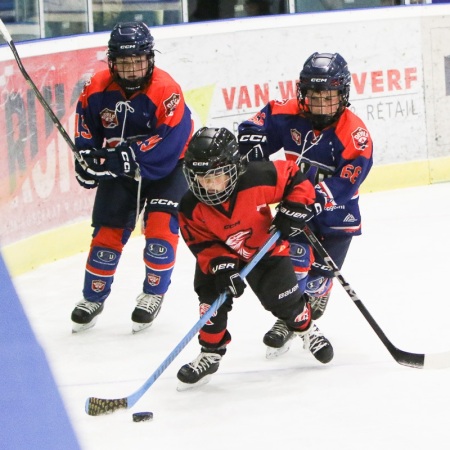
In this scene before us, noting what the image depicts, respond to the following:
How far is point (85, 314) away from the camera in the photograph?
14.0 feet

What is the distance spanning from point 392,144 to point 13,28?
2.53 metres

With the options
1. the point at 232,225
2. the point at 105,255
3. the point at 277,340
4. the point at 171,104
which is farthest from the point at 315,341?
the point at 171,104

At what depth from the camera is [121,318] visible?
4520 millimetres

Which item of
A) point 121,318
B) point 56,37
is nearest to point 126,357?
point 121,318

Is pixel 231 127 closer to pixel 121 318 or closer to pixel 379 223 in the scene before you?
pixel 379 223

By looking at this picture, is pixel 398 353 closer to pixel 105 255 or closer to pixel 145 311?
pixel 145 311

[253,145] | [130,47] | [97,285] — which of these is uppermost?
[130,47]

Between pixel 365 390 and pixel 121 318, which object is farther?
pixel 121 318

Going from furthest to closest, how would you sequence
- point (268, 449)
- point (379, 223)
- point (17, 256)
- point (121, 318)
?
point (379, 223)
point (17, 256)
point (121, 318)
point (268, 449)

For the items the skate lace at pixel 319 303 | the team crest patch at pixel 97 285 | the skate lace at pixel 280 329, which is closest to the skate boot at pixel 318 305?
the skate lace at pixel 319 303

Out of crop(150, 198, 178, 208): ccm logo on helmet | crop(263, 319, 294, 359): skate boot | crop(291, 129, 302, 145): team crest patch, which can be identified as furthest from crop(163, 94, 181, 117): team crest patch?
crop(263, 319, 294, 359): skate boot

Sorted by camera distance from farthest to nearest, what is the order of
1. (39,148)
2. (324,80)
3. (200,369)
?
(39,148) < (324,80) < (200,369)

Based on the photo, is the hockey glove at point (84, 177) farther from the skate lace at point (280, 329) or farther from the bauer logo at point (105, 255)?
the skate lace at point (280, 329)

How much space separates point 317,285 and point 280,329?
25cm
